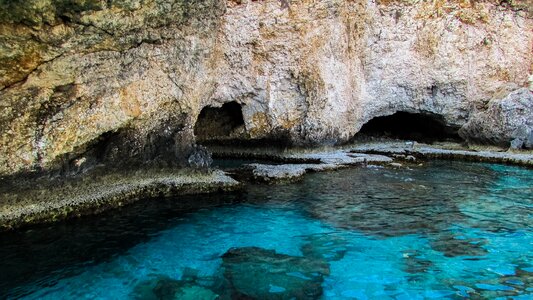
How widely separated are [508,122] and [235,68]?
19.2 m

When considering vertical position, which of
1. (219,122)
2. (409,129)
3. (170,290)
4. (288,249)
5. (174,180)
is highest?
(219,122)

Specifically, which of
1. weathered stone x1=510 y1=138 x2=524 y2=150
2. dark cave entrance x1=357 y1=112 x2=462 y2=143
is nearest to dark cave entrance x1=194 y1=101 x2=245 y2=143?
dark cave entrance x1=357 y1=112 x2=462 y2=143

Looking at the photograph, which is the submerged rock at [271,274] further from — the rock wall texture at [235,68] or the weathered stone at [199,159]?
the rock wall texture at [235,68]

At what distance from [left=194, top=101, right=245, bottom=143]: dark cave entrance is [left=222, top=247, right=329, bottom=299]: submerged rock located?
56.0 feet

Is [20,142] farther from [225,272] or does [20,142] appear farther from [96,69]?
[225,272]

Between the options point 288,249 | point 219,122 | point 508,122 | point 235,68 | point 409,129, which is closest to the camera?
point 288,249

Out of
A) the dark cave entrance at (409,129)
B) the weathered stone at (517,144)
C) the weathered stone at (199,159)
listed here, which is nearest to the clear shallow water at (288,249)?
the weathered stone at (199,159)

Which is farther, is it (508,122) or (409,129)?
(409,129)

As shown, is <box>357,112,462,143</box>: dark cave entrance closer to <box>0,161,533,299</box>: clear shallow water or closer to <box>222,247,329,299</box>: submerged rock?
<box>0,161,533,299</box>: clear shallow water

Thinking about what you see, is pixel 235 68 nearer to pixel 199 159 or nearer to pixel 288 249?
pixel 199 159

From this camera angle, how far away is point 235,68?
80.3ft

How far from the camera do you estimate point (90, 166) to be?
1538 cm

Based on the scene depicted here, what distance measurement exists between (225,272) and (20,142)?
8535 millimetres

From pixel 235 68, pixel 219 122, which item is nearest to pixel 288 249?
pixel 235 68
